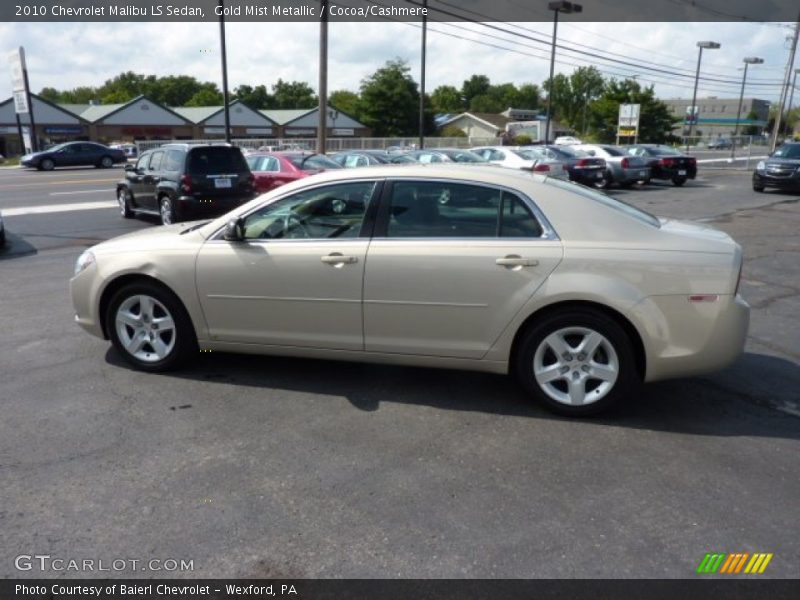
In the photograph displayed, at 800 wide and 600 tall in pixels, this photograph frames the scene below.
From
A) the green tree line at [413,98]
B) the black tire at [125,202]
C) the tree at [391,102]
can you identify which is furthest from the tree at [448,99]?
the black tire at [125,202]

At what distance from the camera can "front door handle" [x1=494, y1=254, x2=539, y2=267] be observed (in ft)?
13.1

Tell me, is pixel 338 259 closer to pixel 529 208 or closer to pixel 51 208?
pixel 529 208

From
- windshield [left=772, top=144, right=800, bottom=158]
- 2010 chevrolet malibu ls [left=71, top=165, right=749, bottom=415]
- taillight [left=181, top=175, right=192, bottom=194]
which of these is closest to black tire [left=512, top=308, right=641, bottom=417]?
2010 chevrolet malibu ls [left=71, top=165, right=749, bottom=415]

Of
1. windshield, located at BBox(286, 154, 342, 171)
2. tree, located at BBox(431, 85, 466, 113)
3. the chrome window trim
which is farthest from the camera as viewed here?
tree, located at BBox(431, 85, 466, 113)

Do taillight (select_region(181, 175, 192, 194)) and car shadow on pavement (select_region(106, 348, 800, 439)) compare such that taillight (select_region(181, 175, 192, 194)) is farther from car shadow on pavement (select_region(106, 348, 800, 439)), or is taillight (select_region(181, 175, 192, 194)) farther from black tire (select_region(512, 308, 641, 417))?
black tire (select_region(512, 308, 641, 417))

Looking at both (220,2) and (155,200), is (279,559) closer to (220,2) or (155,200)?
(155,200)

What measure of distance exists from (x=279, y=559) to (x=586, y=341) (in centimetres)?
226

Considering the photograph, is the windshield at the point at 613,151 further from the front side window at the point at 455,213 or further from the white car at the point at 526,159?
the front side window at the point at 455,213

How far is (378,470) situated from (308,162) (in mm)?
13574

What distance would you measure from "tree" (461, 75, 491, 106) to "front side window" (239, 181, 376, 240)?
158 m

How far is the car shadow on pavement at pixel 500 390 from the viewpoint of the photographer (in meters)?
4.11

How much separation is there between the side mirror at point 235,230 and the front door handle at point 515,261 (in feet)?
5.87

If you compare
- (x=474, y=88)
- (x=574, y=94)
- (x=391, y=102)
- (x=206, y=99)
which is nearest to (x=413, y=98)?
(x=391, y=102)

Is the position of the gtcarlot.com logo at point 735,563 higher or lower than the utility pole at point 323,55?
lower
